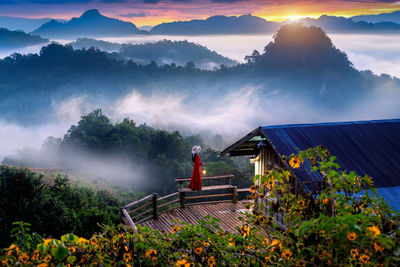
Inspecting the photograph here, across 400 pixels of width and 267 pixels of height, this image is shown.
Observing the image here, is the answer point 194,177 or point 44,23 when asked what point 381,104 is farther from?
point 44,23

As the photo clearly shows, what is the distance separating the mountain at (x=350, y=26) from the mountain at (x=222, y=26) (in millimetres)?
11951

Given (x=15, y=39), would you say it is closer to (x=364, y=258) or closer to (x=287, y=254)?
(x=287, y=254)

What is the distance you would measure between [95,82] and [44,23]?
165 feet

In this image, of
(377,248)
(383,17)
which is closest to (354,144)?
(377,248)

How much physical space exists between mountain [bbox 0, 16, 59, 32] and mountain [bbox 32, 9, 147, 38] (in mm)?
3215

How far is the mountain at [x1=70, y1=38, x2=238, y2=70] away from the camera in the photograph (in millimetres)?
102750

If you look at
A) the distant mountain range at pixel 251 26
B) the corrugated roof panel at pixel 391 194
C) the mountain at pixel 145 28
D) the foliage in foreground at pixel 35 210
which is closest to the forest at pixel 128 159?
the foliage in foreground at pixel 35 210

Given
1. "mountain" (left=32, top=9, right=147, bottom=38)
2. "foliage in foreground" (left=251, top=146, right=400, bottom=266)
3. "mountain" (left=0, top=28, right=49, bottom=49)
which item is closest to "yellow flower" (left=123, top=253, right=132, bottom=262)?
"foliage in foreground" (left=251, top=146, right=400, bottom=266)

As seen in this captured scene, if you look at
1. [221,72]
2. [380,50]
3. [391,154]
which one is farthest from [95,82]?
[391,154]

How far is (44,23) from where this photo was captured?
396 feet

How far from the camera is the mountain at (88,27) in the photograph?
374 ft

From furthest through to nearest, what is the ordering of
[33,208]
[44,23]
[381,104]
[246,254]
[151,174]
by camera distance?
[44,23], [381,104], [151,174], [33,208], [246,254]

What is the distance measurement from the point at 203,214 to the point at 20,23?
11552 centimetres

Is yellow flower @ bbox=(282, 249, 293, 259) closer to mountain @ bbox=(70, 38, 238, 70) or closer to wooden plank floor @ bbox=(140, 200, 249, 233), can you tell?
wooden plank floor @ bbox=(140, 200, 249, 233)
